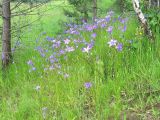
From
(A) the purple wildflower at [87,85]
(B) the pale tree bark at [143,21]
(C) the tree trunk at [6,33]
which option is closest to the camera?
(A) the purple wildflower at [87,85]

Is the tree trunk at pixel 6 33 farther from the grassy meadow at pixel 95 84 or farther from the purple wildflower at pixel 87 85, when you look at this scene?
the purple wildflower at pixel 87 85

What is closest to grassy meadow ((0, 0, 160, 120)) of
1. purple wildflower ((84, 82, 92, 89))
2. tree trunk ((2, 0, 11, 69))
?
purple wildflower ((84, 82, 92, 89))

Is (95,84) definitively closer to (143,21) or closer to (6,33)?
(143,21)

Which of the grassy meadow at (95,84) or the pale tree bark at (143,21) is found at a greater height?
the pale tree bark at (143,21)

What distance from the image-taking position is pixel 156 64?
4.45 metres

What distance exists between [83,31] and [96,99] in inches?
103

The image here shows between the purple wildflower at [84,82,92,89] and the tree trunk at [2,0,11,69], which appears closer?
the purple wildflower at [84,82,92,89]

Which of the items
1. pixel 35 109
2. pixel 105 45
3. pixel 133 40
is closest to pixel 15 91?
pixel 35 109

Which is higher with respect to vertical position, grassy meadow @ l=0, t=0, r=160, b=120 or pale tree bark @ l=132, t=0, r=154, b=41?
pale tree bark @ l=132, t=0, r=154, b=41

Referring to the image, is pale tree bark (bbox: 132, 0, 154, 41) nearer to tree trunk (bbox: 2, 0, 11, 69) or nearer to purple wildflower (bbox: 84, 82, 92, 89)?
purple wildflower (bbox: 84, 82, 92, 89)

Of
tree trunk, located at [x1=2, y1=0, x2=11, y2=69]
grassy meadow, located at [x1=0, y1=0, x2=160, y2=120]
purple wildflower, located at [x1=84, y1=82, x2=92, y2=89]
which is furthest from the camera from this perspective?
tree trunk, located at [x1=2, y1=0, x2=11, y2=69]

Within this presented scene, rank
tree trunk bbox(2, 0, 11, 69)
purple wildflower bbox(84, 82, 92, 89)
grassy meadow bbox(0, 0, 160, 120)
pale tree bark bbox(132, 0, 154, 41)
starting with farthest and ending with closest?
tree trunk bbox(2, 0, 11, 69) → pale tree bark bbox(132, 0, 154, 41) → purple wildflower bbox(84, 82, 92, 89) → grassy meadow bbox(0, 0, 160, 120)

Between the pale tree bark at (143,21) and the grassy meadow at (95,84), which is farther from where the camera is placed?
the pale tree bark at (143,21)

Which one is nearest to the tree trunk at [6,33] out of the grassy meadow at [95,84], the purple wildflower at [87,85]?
the grassy meadow at [95,84]
